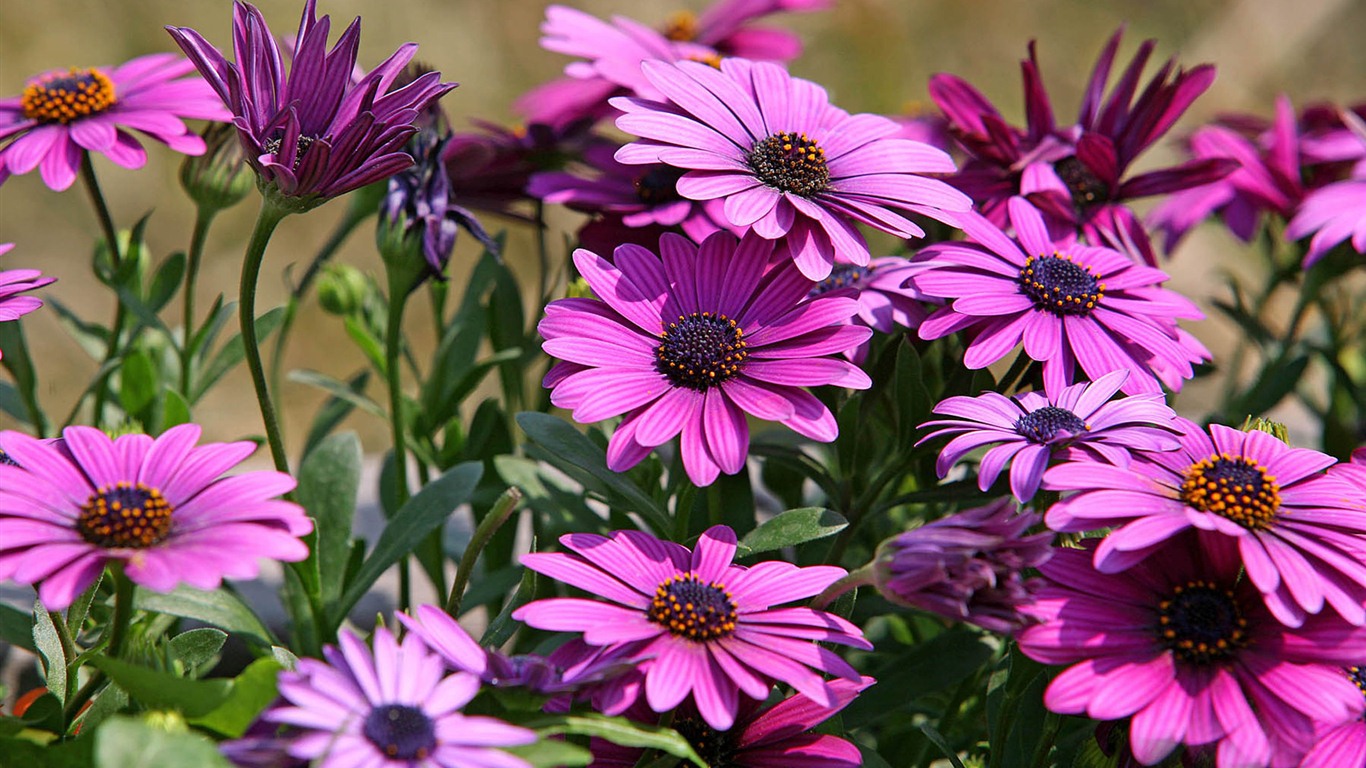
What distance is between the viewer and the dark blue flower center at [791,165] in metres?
0.65

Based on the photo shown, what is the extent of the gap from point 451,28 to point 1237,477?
6.72ft

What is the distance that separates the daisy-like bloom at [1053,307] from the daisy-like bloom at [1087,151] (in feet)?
0.25

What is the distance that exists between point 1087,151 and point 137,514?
58 cm

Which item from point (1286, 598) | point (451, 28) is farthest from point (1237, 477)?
point (451, 28)

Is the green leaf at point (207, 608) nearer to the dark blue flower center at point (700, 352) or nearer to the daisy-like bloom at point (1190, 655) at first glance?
the dark blue flower center at point (700, 352)

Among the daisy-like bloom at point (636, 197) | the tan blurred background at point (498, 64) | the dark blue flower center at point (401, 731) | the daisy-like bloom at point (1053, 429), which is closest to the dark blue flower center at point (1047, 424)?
the daisy-like bloom at point (1053, 429)

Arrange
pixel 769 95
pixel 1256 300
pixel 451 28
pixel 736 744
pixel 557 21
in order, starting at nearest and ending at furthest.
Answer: pixel 736 744
pixel 769 95
pixel 557 21
pixel 1256 300
pixel 451 28

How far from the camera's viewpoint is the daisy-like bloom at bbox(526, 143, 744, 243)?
73 cm

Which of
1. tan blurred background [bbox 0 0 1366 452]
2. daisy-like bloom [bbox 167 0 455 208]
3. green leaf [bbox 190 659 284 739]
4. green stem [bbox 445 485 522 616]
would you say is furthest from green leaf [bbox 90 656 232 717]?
tan blurred background [bbox 0 0 1366 452]

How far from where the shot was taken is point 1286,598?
1.68 ft

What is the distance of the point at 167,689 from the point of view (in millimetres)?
485

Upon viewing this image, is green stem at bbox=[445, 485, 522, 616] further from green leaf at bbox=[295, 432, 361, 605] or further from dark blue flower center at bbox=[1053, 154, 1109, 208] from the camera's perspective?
dark blue flower center at bbox=[1053, 154, 1109, 208]

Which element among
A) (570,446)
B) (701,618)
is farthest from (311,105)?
(701,618)

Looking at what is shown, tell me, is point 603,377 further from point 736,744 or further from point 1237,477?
point 1237,477
